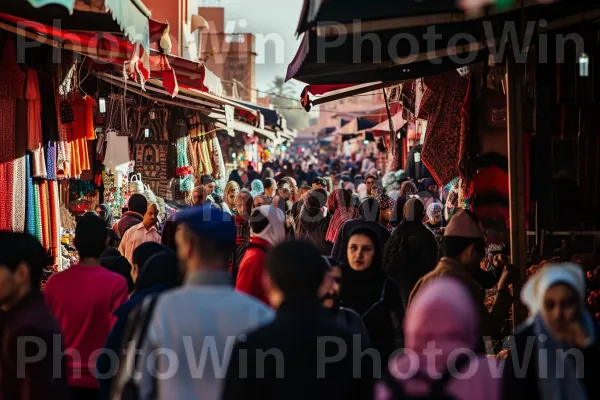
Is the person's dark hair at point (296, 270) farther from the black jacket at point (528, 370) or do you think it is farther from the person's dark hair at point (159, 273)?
the person's dark hair at point (159, 273)

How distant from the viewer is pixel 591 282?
21.1 ft

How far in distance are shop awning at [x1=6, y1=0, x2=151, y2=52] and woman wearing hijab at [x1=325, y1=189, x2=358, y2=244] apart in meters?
3.10

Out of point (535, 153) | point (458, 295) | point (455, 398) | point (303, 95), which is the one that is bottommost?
point (455, 398)

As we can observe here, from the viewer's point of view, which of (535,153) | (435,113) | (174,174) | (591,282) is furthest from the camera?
(174,174)

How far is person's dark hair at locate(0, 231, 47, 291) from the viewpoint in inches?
191

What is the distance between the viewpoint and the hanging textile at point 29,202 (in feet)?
31.1

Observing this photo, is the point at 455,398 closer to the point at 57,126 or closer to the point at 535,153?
the point at 535,153

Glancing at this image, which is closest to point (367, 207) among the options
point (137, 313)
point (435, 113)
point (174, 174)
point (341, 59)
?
point (435, 113)

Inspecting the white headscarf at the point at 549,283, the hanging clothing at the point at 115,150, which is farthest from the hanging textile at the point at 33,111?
the white headscarf at the point at 549,283

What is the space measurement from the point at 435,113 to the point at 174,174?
29.9 ft

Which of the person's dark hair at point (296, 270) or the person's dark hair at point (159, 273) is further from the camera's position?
the person's dark hair at point (159, 273)

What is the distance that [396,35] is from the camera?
7453mm

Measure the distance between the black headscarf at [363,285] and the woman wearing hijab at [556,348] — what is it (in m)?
1.88

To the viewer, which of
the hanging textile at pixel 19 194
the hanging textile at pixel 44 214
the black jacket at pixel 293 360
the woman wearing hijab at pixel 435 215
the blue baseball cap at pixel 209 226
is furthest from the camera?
the woman wearing hijab at pixel 435 215
